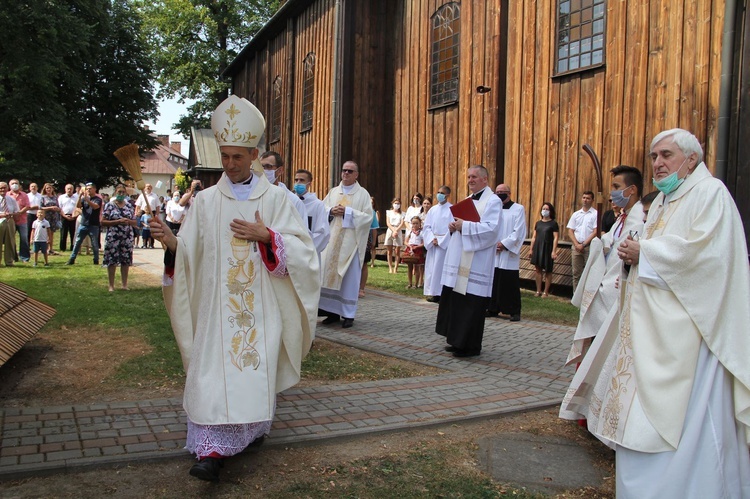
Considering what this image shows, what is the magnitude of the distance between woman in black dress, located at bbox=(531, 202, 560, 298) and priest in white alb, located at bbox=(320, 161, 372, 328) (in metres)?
3.88

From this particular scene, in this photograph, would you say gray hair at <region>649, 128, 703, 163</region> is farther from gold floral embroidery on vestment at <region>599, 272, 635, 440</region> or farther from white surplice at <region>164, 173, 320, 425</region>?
white surplice at <region>164, 173, 320, 425</region>

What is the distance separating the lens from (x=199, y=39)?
37.3m

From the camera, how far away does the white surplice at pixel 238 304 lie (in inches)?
151

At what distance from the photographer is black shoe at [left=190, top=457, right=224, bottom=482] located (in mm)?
3600

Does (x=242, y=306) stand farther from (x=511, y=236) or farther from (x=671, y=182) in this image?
(x=511, y=236)

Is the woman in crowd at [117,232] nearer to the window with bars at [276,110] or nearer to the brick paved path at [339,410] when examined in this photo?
the brick paved path at [339,410]

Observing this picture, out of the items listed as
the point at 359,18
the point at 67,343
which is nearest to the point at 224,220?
the point at 67,343

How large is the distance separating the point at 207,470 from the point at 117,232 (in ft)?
27.2

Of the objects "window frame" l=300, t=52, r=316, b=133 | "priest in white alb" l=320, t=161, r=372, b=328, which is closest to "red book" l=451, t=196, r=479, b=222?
"priest in white alb" l=320, t=161, r=372, b=328

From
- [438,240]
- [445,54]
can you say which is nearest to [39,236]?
[438,240]

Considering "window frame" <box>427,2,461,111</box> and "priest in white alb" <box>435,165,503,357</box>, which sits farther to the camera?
"window frame" <box>427,2,461,111</box>

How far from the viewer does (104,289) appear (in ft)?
37.1

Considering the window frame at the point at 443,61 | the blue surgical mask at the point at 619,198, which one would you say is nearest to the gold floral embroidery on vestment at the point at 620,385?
the blue surgical mask at the point at 619,198

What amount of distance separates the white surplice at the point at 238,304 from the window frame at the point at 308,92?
57.8 feet
